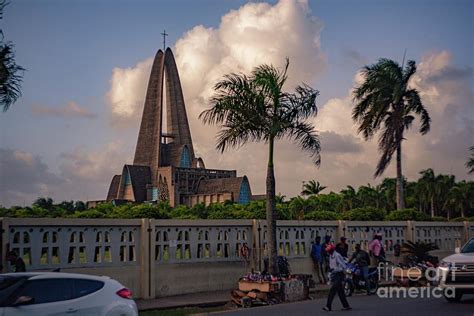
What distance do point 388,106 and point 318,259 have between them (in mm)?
11875

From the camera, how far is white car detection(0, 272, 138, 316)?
9.47m

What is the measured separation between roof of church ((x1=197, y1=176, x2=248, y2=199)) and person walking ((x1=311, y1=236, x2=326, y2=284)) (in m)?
78.8

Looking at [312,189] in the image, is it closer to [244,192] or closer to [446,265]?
[244,192]

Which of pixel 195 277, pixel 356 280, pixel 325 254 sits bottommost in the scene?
pixel 356 280

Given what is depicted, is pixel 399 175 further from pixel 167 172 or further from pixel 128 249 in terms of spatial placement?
pixel 167 172

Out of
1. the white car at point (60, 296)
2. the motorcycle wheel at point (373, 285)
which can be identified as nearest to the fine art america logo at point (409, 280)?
the motorcycle wheel at point (373, 285)

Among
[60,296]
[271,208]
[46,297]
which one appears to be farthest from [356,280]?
[46,297]

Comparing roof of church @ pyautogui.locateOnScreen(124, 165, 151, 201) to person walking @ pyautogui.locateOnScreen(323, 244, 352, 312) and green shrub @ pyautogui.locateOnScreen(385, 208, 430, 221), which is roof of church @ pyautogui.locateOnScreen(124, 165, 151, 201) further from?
person walking @ pyautogui.locateOnScreen(323, 244, 352, 312)

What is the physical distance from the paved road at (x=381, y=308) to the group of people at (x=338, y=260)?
0.50 m

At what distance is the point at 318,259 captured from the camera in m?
23.8

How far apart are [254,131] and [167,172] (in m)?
87.5

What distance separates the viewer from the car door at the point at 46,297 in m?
9.43

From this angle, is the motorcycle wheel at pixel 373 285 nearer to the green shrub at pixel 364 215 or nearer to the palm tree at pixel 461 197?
the green shrub at pixel 364 215

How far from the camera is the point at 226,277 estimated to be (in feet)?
69.2
